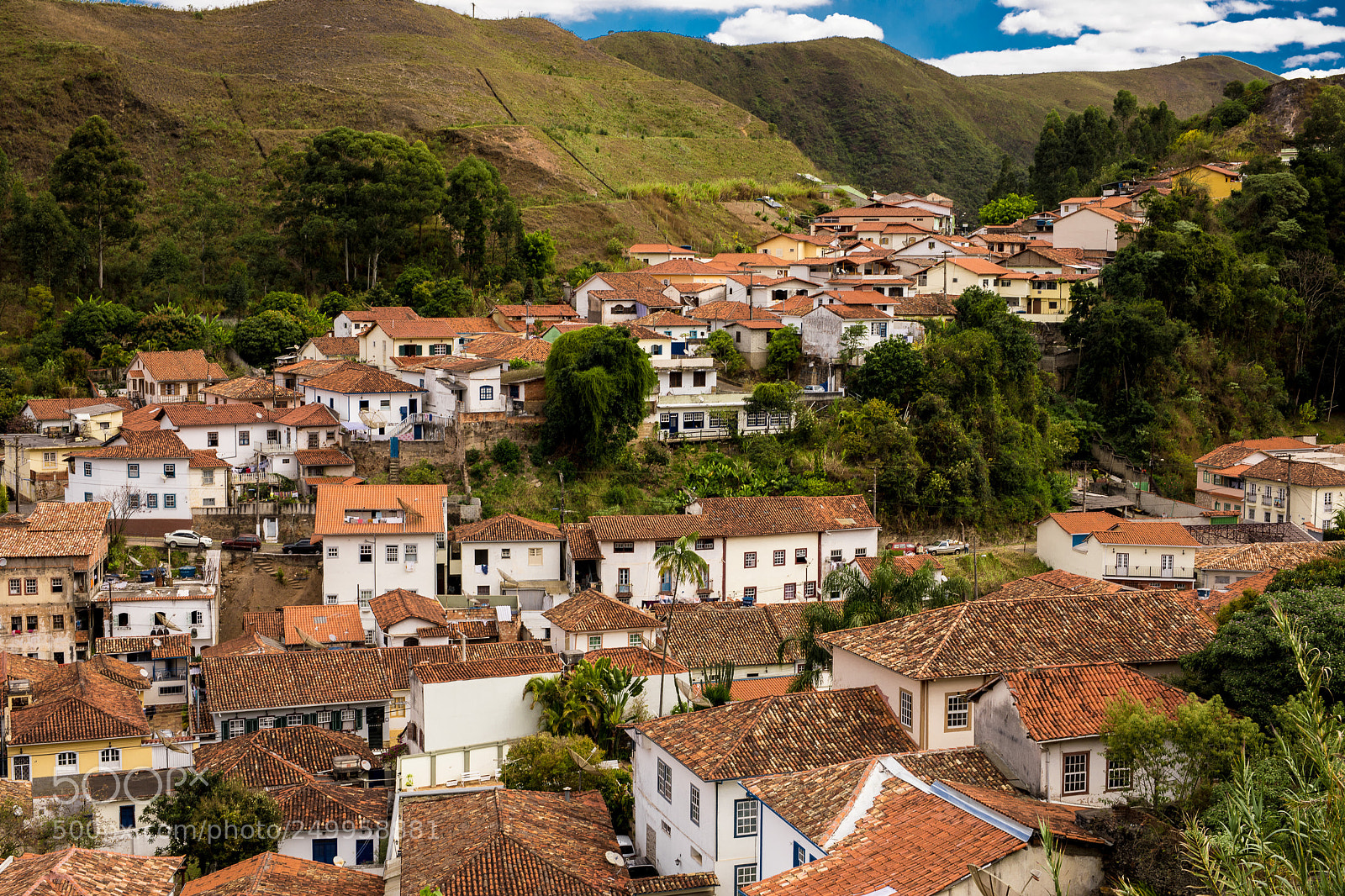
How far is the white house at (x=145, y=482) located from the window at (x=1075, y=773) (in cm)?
2967

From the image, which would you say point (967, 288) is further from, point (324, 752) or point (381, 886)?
point (381, 886)

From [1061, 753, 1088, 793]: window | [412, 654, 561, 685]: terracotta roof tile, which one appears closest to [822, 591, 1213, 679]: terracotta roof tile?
[1061, 753, 1088, 793]: window

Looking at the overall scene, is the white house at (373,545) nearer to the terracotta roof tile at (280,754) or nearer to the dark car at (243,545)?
the dark car at (243,545)

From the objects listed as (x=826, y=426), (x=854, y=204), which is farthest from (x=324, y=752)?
(x=854, y=204)

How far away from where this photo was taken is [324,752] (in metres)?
24.1

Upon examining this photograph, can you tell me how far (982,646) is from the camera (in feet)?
61.9

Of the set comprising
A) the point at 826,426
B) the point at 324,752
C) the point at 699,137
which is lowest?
the point at 324,752

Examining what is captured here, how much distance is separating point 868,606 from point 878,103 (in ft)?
415

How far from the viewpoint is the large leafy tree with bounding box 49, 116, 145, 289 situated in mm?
51000

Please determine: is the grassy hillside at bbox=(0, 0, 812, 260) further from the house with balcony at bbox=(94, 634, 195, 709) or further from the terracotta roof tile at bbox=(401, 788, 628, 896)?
the terracotta roof tile at bbox=(401, 788, 628, 896)

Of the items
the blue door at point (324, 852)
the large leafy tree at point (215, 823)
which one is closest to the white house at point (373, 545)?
the large leafy tree at point (215, 823)

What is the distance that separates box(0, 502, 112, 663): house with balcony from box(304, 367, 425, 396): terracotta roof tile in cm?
1129

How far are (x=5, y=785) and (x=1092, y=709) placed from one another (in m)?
18.1

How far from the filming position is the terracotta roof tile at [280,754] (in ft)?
71.8
